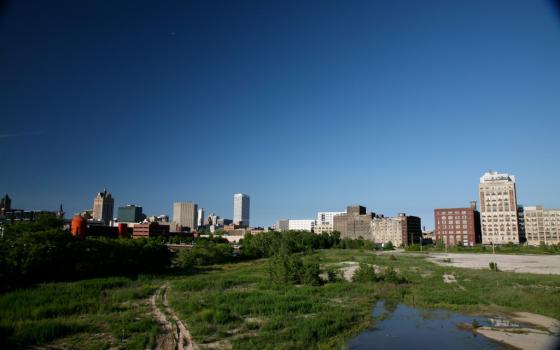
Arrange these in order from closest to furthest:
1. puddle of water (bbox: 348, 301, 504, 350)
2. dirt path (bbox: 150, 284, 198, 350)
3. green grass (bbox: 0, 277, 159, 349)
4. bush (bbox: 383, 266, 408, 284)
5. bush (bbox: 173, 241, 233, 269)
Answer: dirt path (bbox: 150, 284, 198, 350) < green grass (bbox: 0, 277, 159, 349) < puddle of water (bbox: 348, 301, 504, 350) < bush (bbox: 383, 266, 408, 284) < bush (bbox: 173, 241, 233, 269)

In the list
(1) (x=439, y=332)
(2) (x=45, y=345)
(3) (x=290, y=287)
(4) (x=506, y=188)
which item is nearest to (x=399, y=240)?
(4) (x=506, y=188)

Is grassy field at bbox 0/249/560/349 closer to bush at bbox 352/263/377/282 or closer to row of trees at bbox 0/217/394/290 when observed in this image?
bush at bbox 352/263/377/282

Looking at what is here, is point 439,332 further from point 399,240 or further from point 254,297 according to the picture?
point 399,240

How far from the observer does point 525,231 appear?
142 m

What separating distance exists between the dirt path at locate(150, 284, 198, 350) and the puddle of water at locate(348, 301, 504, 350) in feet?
25.6

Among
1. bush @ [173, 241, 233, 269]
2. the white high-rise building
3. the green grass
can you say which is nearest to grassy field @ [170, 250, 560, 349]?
the green grass

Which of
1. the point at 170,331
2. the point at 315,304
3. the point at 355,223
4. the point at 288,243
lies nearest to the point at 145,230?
the point at 288,243

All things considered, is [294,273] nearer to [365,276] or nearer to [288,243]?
[365,276]

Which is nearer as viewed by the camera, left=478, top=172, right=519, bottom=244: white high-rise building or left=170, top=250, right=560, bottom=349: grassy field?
left=170, top=250, right=560, bottom=349: grassy field

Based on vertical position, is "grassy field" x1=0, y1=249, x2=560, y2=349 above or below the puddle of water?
above

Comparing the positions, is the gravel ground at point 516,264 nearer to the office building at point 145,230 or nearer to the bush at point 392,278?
the bush at point 392,278

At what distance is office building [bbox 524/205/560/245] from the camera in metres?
135

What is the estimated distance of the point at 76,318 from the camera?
69.3 feet

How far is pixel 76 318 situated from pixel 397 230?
15141cm
